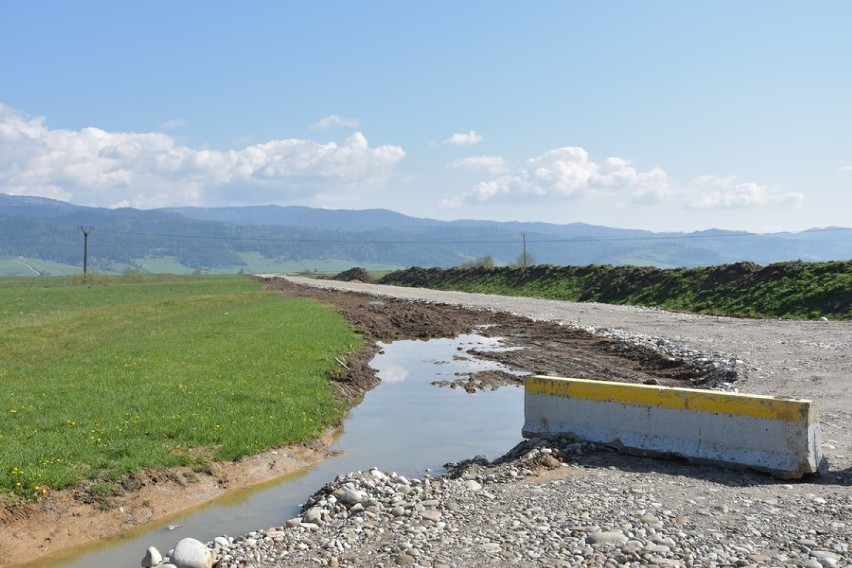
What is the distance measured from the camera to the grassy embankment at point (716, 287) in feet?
138

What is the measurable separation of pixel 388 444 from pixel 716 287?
40030mm

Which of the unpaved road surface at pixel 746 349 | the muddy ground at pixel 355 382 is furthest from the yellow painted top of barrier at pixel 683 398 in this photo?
the muddy ground at pixel 355 382

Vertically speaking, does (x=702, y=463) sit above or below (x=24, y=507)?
above

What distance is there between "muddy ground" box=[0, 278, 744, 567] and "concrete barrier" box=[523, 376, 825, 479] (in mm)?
5167

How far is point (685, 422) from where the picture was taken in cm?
1223

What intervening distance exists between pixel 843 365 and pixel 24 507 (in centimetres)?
2038

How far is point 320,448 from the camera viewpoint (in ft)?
54.3

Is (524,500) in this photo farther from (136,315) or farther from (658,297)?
(658,297)

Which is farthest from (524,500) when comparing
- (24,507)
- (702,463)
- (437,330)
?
(437,330)

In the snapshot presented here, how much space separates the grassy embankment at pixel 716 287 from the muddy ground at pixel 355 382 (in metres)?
13.5

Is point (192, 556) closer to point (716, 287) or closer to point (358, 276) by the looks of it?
point (716, 287)

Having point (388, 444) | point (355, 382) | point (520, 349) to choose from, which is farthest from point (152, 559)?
point (520, 349)

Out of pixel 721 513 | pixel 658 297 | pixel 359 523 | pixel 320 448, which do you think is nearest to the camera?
pixel 721 513

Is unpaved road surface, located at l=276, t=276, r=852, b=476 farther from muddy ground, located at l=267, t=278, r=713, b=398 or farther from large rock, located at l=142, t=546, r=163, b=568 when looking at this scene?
large rock, located at l=142, t=546, r=163, b=568
